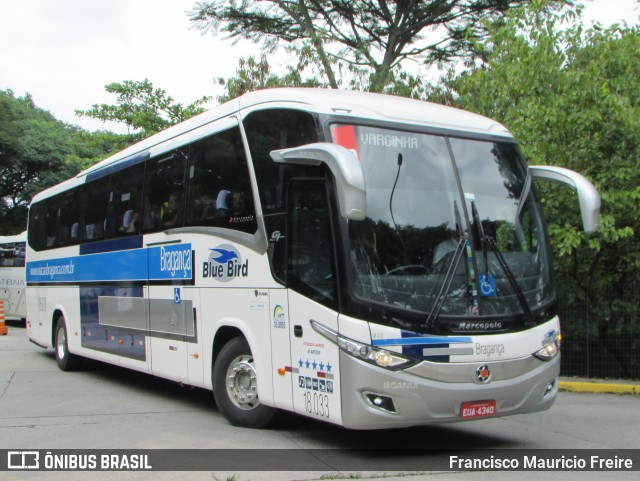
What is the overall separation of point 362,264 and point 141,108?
1973 cm

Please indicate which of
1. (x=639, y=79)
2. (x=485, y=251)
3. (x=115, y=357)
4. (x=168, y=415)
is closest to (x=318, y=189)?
(x=485, y=251)

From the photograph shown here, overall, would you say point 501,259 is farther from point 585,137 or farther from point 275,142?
point 585,137

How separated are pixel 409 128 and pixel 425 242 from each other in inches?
46.1

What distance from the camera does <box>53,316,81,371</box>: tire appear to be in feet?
44.0

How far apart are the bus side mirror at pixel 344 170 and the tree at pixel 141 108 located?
18.6 metres

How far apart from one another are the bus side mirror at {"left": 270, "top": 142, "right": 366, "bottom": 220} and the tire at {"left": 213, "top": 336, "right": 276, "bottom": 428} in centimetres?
234

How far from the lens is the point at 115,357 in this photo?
11.4 m

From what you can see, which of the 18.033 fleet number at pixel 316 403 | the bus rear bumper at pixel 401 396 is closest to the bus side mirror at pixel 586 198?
the bus rear bumper at pixel 401 396

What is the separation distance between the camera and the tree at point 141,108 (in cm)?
2448

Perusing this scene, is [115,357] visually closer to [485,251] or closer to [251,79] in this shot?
[485,251]

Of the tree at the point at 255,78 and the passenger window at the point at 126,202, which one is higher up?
the tree at the point at 255,78

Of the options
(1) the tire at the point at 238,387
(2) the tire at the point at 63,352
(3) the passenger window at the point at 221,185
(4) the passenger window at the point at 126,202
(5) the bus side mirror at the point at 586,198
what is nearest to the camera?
(5) the bus side mirror at the point at 586,198

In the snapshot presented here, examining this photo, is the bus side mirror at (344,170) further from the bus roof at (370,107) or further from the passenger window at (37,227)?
the passenger window at (37,227)

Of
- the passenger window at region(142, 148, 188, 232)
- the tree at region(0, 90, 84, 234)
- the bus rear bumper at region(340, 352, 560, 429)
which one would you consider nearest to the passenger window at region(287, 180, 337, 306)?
the bus rear bumper at region(340, 352, 560, 429)
